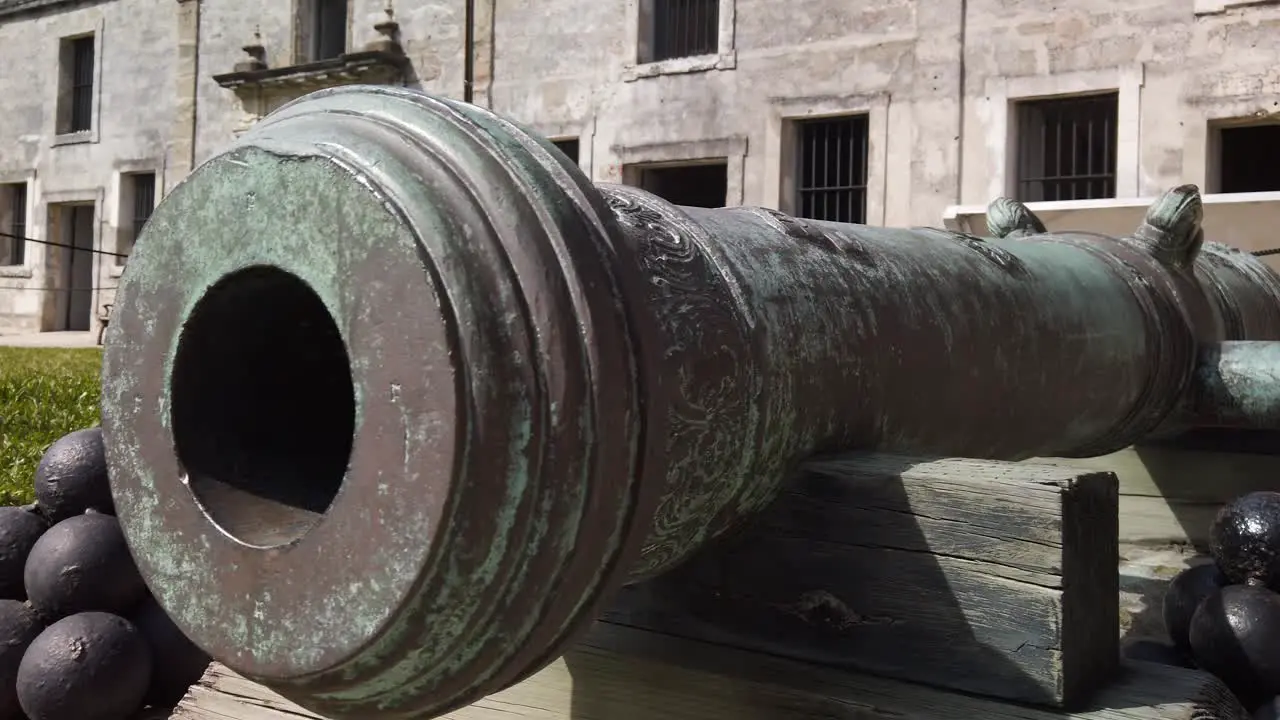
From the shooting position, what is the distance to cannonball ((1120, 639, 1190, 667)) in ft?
8.78

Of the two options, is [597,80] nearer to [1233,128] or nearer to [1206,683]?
[1233,128]

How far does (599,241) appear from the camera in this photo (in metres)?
1.21

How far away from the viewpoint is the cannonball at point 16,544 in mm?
3314

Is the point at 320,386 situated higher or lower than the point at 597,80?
lower

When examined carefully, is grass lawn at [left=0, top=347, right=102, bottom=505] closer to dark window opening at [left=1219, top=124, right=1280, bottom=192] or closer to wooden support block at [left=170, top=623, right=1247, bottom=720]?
wooden support block at [left=170, top=623, right=1247, bottom=720]

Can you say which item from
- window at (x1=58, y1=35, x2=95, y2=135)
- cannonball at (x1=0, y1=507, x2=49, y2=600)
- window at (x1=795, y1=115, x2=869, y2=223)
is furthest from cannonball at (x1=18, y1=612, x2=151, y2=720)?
window at (x1=58, y1=35, x2=95, y2=135)

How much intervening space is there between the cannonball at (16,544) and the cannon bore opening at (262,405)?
87.5 inches

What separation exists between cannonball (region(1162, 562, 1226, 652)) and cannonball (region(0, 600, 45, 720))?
2.65 metres

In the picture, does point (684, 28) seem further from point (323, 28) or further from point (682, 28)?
point (323, 28)

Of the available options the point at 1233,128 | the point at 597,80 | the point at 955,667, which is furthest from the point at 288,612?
the point at 597,80

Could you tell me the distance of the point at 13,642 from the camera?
3014 millimetres

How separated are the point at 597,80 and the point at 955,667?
43.6ft

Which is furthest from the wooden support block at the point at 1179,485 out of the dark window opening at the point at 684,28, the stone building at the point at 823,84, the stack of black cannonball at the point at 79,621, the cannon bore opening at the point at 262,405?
the dark window opening at the point at 684,28

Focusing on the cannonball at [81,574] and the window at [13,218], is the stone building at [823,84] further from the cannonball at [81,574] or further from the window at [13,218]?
the cannonball at [81,574]
